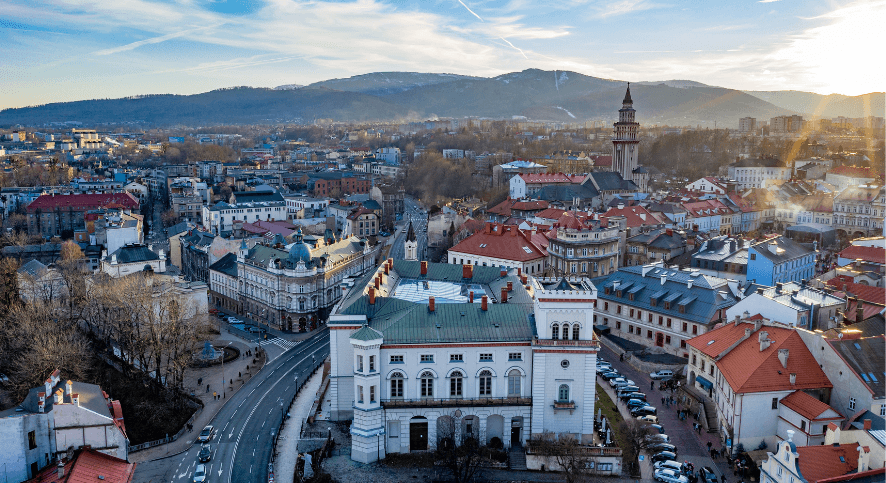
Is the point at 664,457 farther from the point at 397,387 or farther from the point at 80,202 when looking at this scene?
the point at 80,202

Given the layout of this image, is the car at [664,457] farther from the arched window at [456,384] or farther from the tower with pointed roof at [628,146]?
the tower with pointed roof at [628,146]

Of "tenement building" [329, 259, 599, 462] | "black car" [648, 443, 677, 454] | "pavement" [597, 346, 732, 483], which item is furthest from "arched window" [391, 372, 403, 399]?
"black car" [648, 443, 677, 454]

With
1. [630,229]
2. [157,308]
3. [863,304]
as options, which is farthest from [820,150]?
[157,308]

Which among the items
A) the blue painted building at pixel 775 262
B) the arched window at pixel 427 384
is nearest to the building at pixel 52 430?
the arched window at pixel 427 384

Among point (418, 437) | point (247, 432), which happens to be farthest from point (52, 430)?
point (418, 437)

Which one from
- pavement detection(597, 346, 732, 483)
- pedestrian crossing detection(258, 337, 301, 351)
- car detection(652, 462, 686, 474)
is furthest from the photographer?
pedestrian crossing detection(258, 337, 301, 351)

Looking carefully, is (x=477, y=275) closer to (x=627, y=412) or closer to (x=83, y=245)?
(x=627, y=412)

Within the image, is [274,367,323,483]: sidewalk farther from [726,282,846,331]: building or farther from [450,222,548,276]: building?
[726,282,846,331]: building
